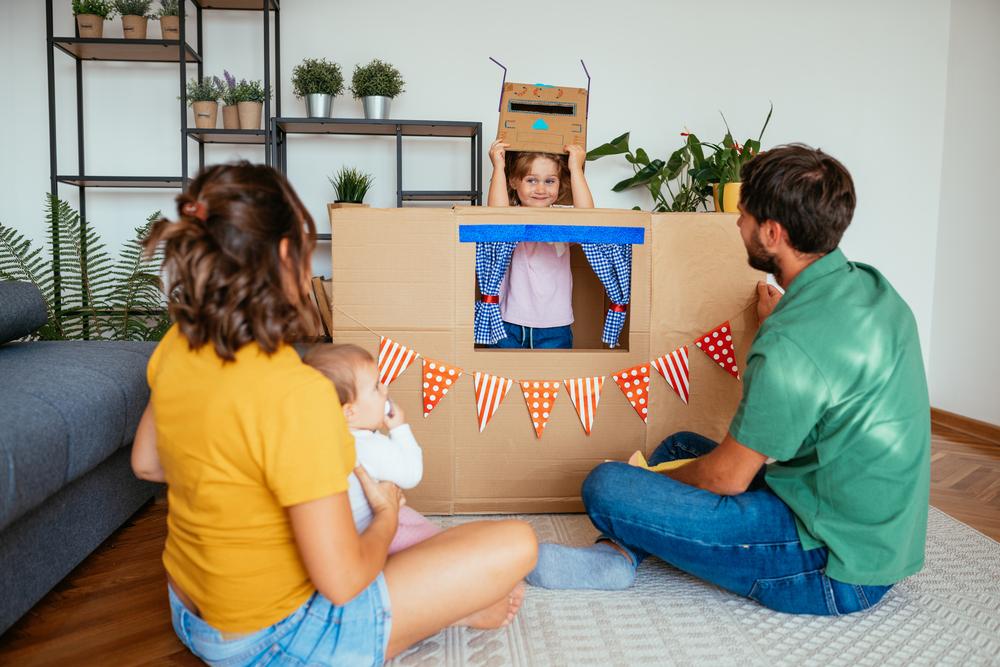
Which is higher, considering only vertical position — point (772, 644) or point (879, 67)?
point (879, 67)

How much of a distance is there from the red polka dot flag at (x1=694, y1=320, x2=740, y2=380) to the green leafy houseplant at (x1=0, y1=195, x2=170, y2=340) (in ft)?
7.29

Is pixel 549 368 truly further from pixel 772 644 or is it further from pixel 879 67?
pixel 879 67

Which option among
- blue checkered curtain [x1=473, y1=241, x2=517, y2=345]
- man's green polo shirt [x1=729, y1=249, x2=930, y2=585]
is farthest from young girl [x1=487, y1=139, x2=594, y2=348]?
man's green polo shirt [x1=729, y1=249, x2=930, y2=585]

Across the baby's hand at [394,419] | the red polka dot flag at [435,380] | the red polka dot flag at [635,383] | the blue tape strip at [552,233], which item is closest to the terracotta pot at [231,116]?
the blue tape strip at [552,233]

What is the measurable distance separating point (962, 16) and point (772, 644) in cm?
348

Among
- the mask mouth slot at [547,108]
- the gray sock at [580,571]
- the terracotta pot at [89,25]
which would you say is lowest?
the gray sock at [580,571]

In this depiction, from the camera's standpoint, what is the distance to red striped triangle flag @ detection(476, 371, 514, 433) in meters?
2.13

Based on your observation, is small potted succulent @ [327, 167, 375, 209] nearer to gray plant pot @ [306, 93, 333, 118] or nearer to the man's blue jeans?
gray plant pot @ [306, 93, 333, 118]

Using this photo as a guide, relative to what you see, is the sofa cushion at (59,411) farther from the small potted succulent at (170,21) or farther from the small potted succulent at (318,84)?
the small potted succulent at (170,21)

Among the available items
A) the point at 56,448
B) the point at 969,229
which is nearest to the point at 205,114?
the point at 56,448

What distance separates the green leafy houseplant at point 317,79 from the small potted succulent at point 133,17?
0.69 metres

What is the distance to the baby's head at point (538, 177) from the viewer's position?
2656 mm

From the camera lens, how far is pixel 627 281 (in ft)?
7.27

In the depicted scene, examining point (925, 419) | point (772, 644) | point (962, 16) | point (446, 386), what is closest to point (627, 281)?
point (446, 386)
